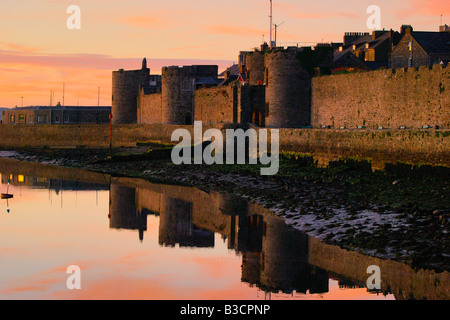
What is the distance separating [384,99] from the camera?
31.2 metres

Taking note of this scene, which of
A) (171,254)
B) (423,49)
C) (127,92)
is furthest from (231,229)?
(127,92)

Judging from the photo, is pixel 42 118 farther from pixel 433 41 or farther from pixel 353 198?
pixel 353 198

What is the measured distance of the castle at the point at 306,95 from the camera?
28703mm

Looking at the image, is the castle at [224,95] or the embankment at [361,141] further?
the castle at [224,95]

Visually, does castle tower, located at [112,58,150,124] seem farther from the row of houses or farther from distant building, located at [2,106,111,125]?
distant building, located at [2,106,111,125]

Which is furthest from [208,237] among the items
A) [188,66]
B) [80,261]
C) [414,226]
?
[188,66]

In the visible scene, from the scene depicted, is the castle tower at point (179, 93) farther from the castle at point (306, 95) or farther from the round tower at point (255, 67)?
the round tower at point (255, 67)

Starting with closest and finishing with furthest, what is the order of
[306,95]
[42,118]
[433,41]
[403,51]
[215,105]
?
[306,95]
[215,105]
[433,41]
[403,51]
[42,118]

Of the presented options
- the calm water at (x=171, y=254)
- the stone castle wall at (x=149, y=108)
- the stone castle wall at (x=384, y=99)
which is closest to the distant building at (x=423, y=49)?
the stone castle wall at (x=384, y=99)

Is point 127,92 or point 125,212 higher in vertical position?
point 127,92

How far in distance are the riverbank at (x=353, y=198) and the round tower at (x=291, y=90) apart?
517 cm

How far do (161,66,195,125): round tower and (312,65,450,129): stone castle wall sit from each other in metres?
14.5

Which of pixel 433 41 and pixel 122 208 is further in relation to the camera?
pixel 433 41

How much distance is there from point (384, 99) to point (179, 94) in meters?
21.8
